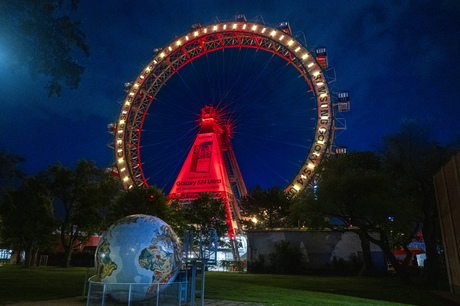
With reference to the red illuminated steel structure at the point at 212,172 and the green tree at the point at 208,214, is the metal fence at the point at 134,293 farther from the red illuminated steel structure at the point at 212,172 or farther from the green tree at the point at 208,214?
the red illuminated steel structure at the point at 212,172

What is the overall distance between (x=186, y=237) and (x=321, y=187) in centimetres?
1343

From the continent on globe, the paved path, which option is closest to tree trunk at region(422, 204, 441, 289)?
the paved path

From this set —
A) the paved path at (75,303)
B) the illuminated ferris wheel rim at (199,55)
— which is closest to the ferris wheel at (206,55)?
the illuminated ferris wheel rim at (199,55)

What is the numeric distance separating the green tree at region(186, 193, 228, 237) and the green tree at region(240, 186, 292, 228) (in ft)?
16.0

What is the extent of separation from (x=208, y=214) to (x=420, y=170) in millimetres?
26181

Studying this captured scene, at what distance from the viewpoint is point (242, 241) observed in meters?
45.8

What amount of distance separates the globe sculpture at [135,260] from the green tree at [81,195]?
27.4 metres

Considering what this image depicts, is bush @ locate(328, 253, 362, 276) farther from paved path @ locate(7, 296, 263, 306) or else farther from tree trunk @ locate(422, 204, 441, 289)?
paved path @ locate(7, 296, 263, 306)

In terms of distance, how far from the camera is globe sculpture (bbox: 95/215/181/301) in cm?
950

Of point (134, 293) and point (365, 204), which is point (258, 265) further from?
point (134, 293)

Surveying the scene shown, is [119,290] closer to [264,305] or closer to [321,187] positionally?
[264,305]

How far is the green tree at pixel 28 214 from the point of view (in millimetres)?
32438

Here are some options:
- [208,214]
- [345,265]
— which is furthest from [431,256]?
[208,214]

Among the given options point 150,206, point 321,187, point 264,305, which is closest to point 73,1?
point 264,305
